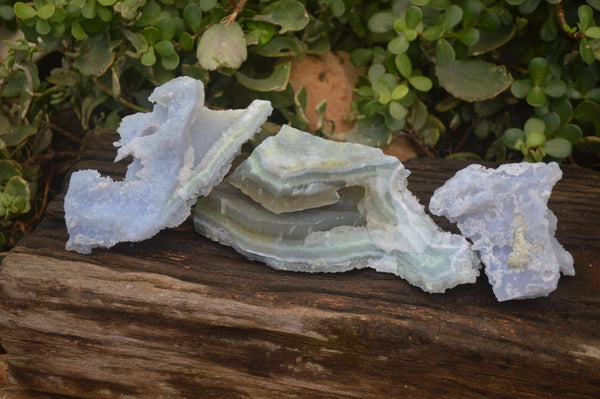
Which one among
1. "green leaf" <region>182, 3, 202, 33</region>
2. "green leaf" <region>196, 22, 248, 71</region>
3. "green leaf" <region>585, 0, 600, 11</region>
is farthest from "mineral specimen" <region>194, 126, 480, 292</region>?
"green leaf" <region>585, 0, 600, 11</region>

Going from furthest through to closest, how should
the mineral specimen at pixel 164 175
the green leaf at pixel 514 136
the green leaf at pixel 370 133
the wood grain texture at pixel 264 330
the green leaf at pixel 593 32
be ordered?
1. the green leaf at pixel 370 133
2. the green leaf at pixel 514 136
3. the green leaf at pixel 593 32
4. the mineral specimen at pixel 164 175
5. the wood grain texture at pixel 264 330

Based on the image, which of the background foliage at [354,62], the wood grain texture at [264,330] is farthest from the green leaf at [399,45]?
the wood grain texture at [264,330]

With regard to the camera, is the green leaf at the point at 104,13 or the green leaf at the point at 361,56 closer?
the green leaf at the point at 104,13

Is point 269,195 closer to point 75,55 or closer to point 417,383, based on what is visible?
point 417,383

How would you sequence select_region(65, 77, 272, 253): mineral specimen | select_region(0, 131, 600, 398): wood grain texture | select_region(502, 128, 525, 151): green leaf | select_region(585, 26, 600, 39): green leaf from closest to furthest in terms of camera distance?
select_region(0, 131, 600, 398): wood grain texture < select_region(65, 77, 272, 253): mineral specimen < select_region(585, 26, 600, 39): green leaf < select_region(502, 128, 525, 151): green leaf

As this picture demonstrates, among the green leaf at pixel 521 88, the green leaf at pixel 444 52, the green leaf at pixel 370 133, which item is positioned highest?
the green leaf at pixel 444 52

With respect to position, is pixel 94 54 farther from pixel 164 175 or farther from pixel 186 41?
pixel 164 175

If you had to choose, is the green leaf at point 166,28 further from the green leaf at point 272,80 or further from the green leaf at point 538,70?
the green leaf at point 538,70

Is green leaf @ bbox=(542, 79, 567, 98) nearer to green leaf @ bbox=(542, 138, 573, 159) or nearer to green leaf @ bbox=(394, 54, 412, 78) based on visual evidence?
green leaf @ bbox=(542, 138, 573, 159)
